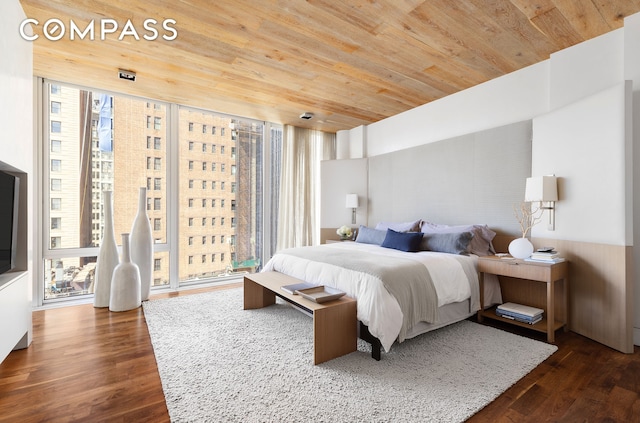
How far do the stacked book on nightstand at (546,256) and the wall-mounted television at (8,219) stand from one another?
4041mm

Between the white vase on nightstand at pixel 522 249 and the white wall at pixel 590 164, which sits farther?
the white vase on nightstand at pixel 522 249

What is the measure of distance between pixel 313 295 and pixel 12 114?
2409mm

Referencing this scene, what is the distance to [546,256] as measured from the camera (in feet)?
8.46

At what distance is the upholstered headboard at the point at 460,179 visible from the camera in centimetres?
326

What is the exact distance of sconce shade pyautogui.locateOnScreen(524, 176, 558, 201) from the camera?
2.69 m

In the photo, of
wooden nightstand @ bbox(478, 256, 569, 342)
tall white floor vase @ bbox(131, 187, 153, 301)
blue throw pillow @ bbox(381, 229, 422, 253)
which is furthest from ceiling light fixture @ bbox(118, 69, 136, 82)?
wooden nightstand @ bbox(478, 256, 569, 342)

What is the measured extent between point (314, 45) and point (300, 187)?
110 inches

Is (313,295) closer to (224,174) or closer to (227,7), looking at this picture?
(227,7)

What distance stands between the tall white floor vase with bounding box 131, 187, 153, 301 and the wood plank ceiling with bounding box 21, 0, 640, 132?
4.81ft

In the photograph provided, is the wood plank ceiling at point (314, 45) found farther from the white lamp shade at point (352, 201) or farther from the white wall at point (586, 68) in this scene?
the white lamp shade at point (352, 201)

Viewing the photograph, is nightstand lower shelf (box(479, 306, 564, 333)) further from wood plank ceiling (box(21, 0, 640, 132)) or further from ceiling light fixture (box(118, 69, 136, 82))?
ceiling light fixture (box(118, 69, 136, 82))

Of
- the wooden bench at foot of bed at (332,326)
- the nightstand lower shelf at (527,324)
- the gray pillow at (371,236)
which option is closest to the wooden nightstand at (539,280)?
the nightstand lower shelf at (527,324)

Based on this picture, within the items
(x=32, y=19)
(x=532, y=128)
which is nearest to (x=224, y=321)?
(x=32, y=19)

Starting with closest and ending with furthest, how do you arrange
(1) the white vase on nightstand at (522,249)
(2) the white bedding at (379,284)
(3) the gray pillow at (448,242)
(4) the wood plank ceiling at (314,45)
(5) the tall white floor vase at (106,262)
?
(2) the white bedding at (379,284), (4) the wood plank ceiling at (314,45), (1) the white vase on nightstand at (522,249), (3) the gray pillow at (448,242), (5) the tall white floor vase at (106,262)
